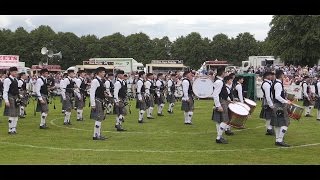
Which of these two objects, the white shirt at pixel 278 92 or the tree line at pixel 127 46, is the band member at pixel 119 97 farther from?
the tree line at pixel 127 46

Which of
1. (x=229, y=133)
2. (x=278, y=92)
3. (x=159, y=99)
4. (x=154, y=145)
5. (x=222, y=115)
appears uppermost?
(x=278, y=92)


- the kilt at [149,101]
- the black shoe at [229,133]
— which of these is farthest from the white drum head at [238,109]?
the kilt at [149,101]

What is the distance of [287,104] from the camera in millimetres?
11336

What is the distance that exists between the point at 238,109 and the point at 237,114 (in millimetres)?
231

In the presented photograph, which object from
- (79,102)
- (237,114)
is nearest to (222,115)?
(237,114)

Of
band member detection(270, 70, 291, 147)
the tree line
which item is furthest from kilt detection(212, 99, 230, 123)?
the tree line

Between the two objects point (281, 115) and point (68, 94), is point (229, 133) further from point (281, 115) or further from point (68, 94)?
point (68, 94)

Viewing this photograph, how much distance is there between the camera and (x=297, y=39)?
50.6 m

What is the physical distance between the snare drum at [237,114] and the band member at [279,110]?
80 cm

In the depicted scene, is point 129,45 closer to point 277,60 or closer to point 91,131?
point 277,60

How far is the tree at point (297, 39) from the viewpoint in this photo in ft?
159
